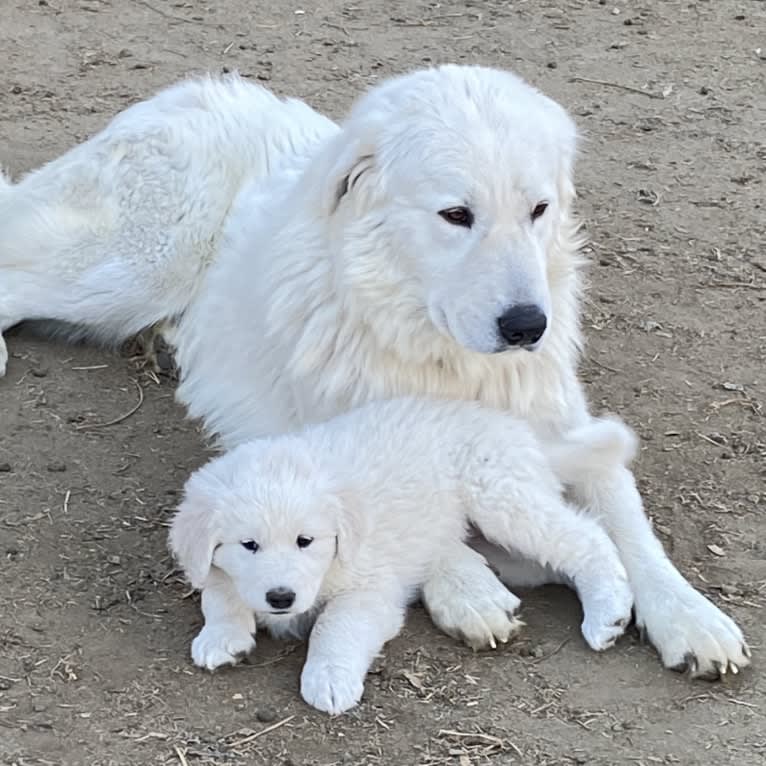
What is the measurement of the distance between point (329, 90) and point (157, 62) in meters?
1.02

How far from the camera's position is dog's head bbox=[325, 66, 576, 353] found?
3682 millimetres

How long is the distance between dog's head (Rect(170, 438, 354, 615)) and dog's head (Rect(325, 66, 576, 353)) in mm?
614

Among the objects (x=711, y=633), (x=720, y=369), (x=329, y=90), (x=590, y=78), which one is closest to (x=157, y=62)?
(x=329, y=90)

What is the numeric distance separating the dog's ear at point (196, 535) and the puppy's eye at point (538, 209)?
45.6 inches

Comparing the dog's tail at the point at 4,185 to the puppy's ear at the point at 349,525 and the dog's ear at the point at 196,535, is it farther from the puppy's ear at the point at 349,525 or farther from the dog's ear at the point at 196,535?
the puppy's ear at the point at 349,525

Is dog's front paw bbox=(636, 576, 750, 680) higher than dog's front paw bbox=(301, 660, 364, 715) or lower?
higher

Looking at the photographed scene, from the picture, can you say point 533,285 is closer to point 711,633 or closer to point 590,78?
point 711,633

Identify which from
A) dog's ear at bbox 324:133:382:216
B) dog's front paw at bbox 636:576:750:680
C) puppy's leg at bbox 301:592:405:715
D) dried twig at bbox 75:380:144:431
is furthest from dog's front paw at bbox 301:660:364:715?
dried twig at bbox 75:380:144:431

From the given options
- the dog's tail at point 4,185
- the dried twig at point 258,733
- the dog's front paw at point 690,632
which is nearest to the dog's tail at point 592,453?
the dog's front paw at point 690,632

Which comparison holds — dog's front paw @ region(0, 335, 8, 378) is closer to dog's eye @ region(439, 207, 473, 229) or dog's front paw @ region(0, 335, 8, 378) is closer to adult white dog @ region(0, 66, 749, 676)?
adult white dog @ region(0, 66, 749, 676)

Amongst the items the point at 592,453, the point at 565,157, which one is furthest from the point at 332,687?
the point at 565,157

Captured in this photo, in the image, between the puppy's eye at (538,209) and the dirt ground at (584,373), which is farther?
the puppy's eye at (538,209)

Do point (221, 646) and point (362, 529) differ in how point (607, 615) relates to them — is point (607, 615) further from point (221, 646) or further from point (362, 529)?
point (221, 646)

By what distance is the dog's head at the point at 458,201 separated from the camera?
12.1 feet
